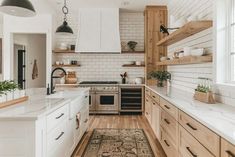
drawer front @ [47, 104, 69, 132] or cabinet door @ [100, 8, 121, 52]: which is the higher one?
cabinet door @ [100, 8, 121, 52]

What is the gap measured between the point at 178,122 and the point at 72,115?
1.51 metres

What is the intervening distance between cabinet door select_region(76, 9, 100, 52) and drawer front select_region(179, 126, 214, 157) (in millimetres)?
4685

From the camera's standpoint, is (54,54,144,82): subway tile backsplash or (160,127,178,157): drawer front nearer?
(160,127,178,157): drawer front

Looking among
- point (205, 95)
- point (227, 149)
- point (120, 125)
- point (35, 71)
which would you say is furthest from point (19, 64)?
point (227, 149)

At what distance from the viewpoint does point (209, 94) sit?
2.69 metres

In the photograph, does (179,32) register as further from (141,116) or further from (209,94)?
(141,116)

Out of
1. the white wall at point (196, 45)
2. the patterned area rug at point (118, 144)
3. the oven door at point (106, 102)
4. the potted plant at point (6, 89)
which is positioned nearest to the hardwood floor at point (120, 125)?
the patterned area rug at point (118, 144)

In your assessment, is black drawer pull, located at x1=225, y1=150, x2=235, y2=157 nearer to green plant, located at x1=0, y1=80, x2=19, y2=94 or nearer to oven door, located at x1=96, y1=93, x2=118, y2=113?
green plant, located at x1=0, y1=80, x2=19, y2=94

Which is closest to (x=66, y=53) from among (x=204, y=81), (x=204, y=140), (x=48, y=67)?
(x=48, y=67)

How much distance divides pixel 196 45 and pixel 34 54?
7.34m

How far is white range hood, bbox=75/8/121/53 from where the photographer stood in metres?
6.63

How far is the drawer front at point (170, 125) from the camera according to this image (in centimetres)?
267

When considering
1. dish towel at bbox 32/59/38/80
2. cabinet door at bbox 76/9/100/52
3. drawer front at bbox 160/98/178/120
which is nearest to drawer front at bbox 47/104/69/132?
drawer front at bbox 160/98/178/120

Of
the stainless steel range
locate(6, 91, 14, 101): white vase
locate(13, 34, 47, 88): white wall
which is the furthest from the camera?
locate(13, 34, 47, 88): white wall
